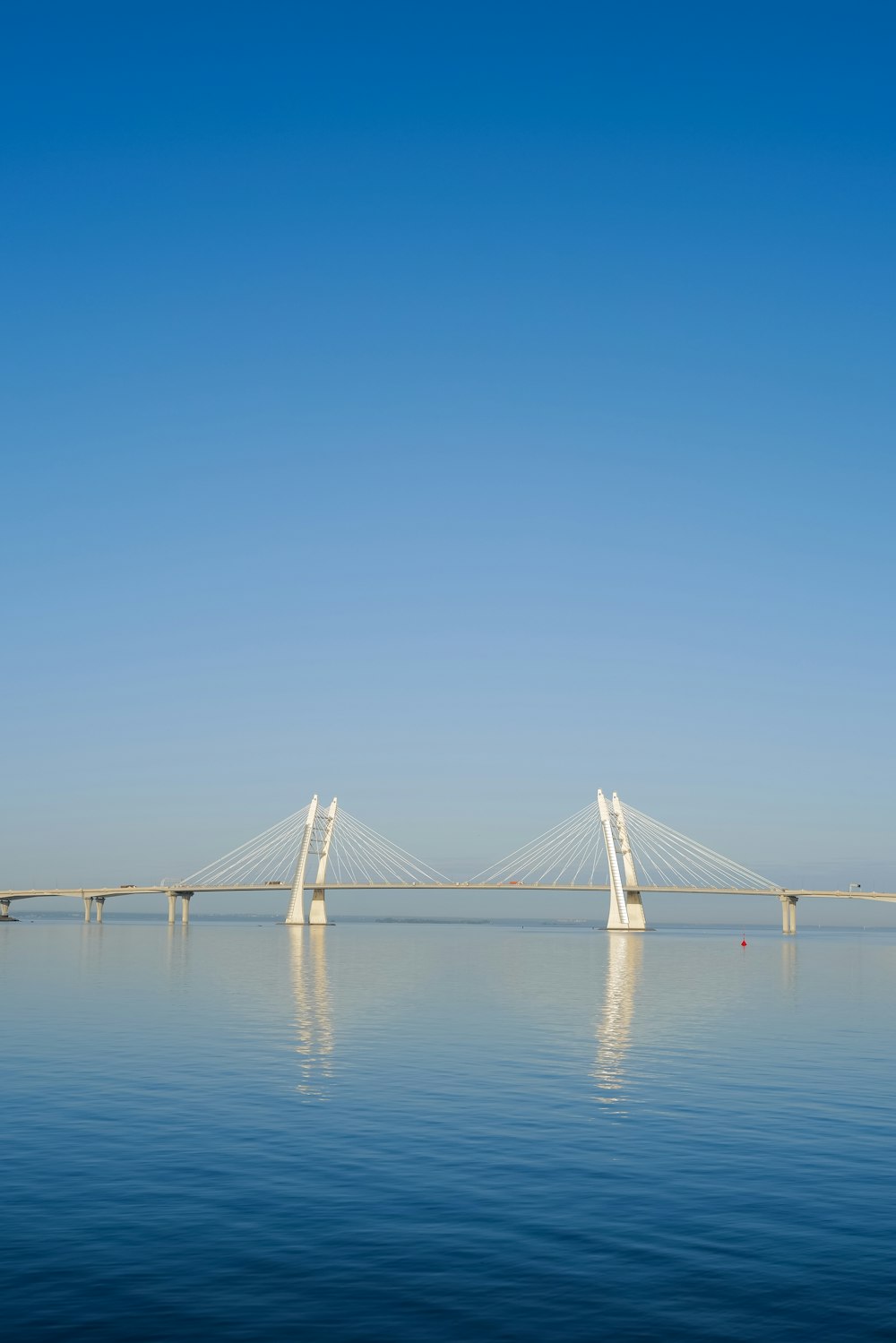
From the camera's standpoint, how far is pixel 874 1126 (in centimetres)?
2811

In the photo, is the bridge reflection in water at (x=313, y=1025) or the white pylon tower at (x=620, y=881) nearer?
the bridge reflection in water at (x=313, y=1025)

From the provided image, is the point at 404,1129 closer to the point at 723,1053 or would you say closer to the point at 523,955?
the point at 723,1053

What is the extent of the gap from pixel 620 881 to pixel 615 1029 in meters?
137

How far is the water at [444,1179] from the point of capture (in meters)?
15.1

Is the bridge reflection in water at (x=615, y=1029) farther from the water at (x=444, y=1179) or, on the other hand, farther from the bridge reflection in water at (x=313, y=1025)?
the bridge reflection in water at (x=313, y=1025)

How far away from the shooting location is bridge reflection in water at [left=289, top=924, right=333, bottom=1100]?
33.8 meters

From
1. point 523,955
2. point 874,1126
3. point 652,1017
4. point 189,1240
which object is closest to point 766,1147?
point 874,1126

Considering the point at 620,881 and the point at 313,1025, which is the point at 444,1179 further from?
the point at 620,881

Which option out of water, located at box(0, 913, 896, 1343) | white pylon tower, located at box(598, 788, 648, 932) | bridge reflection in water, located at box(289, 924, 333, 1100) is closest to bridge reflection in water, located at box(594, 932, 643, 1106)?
water, located at box(0, 913, 896, 1343)

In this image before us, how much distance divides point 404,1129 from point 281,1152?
11.3 feet

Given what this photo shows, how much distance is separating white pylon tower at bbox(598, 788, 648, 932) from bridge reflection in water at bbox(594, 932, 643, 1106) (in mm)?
77246

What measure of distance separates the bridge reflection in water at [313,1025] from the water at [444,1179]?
0.35 meters

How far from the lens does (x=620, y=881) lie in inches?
7249

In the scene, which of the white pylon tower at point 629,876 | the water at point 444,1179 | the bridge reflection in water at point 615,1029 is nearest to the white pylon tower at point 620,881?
the white pylon tower at point 629,876
